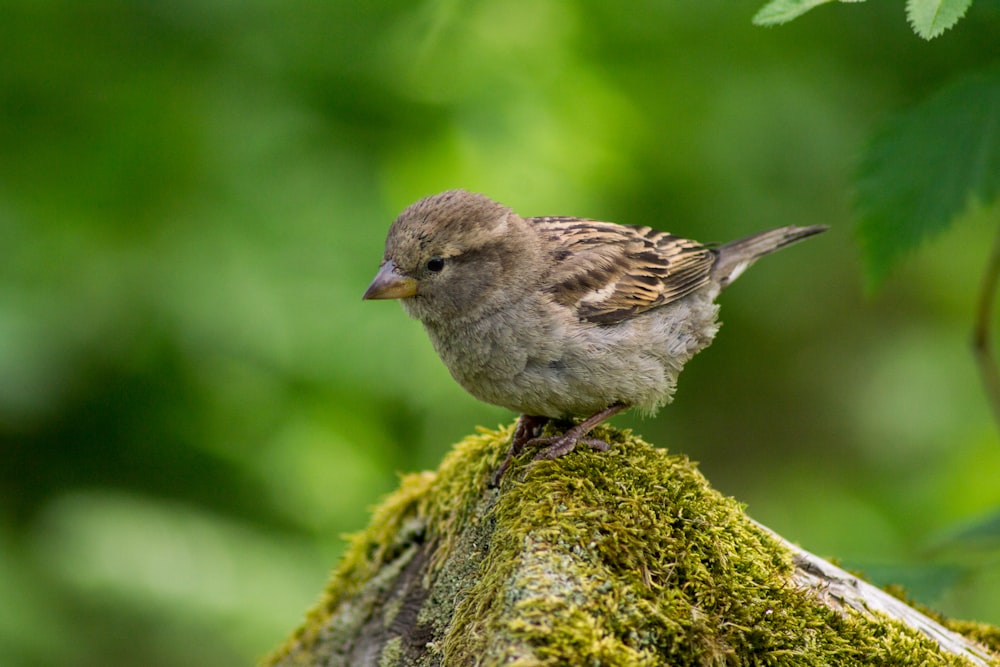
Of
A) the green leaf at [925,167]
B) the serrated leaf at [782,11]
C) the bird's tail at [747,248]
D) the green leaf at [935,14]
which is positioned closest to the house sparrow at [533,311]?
the bird's tail at [747,248]

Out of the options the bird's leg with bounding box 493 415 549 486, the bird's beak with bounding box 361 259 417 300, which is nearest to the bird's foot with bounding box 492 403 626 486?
the bird's leg with bounding box 493 415 549 486

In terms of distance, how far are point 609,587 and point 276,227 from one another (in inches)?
140

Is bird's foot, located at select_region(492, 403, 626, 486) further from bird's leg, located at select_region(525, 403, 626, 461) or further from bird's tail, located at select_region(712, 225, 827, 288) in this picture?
bird's tail, located at select_region(712, 225, 827, 288)

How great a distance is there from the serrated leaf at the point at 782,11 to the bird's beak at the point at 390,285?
174cm

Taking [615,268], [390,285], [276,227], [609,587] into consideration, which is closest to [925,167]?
[615,268]

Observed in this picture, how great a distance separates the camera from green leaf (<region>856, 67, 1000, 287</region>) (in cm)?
378

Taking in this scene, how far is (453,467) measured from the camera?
12.5 ft

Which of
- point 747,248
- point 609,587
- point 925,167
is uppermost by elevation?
point 747,248

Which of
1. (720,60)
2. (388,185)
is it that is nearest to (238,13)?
(388,185)

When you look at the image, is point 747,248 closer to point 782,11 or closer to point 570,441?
point 570,441

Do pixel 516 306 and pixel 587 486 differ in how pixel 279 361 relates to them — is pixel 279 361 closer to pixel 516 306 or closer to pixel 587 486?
pixel 516 306

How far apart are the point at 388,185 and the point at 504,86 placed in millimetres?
927

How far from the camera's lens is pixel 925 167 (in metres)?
3.86

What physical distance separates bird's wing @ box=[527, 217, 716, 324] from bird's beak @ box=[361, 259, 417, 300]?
1.94 ft
